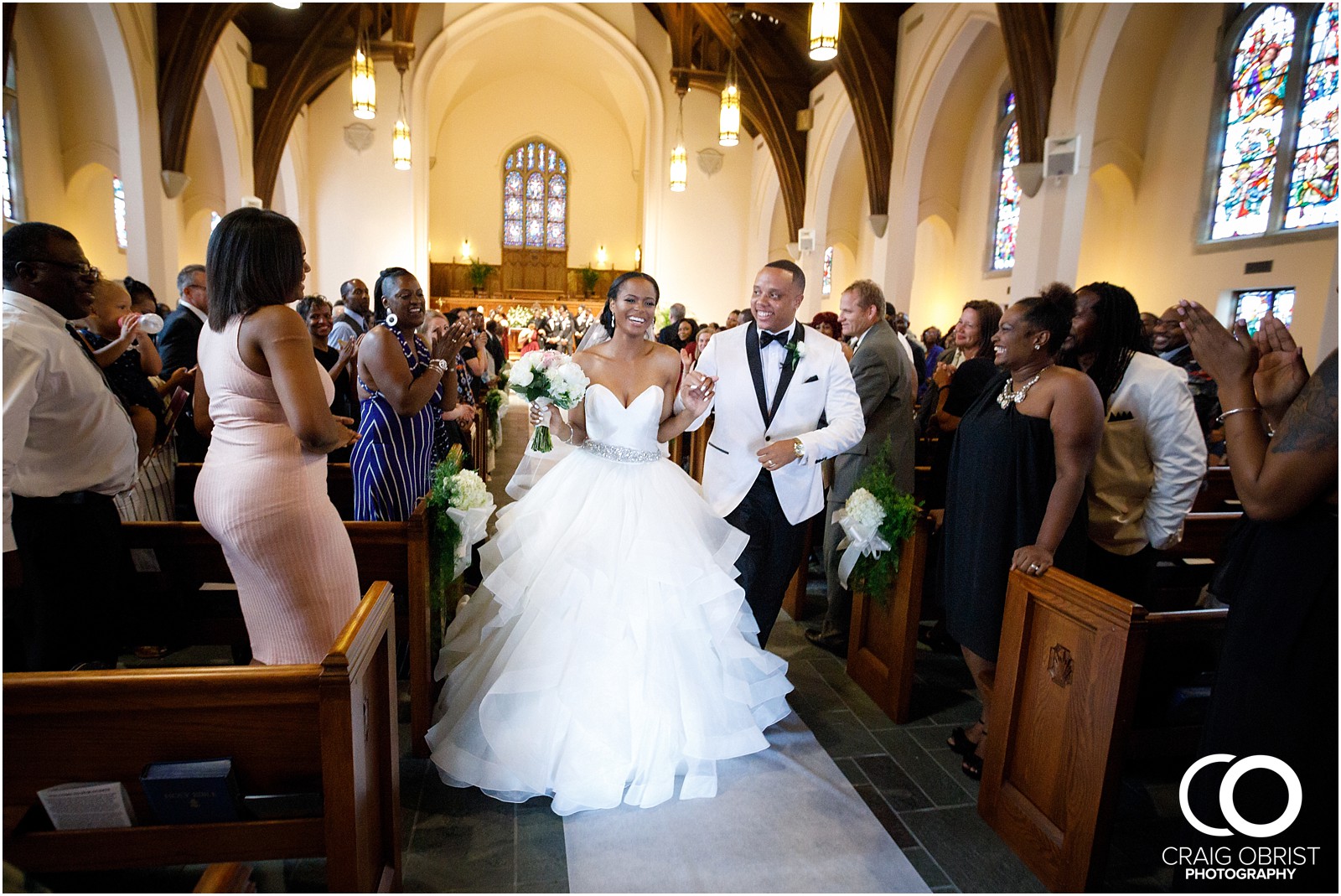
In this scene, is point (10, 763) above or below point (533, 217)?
below

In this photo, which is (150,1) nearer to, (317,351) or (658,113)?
(317,351)

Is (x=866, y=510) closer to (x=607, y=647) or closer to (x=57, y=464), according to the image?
(x=607, y=647)

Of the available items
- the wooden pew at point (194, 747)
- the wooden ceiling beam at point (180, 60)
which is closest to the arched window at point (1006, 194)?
the wooden ceiling beam at point (180, 60)

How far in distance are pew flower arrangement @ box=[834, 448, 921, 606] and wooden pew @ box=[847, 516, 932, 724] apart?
0.14 feet

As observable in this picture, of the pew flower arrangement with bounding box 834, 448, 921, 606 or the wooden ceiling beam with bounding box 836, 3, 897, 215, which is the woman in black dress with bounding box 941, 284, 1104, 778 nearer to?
the pew flower arrangement with bounding box 834, 448, 921, 606

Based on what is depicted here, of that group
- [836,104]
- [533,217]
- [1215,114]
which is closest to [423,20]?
[533,217]

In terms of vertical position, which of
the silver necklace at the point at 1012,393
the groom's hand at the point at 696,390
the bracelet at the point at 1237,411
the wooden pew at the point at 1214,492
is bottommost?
the wooden pew at the point at 1214,492

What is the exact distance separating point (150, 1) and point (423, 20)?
829 cm

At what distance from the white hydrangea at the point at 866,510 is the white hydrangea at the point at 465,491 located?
160 cm

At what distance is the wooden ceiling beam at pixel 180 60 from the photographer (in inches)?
378

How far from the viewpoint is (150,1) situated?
30.9 ft

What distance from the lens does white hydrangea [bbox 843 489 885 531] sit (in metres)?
3.22

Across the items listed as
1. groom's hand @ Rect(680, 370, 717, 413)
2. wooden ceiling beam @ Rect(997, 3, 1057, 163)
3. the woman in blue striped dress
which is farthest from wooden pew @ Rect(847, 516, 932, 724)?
wooden ceiling beam @ Rect(997, 3, 1057, 163)

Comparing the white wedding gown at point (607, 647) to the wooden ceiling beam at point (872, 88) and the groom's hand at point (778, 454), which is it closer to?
the groom's hand at point (778, 454)
